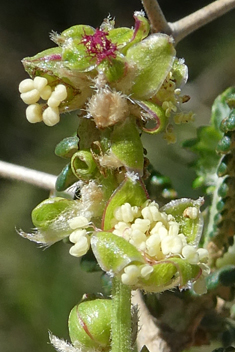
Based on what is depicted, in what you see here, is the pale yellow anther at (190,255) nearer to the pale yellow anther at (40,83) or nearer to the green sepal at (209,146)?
the pale yellow anther at (40,83)

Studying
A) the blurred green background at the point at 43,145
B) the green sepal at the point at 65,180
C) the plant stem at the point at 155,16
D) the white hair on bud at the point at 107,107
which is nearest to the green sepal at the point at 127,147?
the white hair on bud at the point at 107,107

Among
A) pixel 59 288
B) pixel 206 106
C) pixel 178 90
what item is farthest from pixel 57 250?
pixel 178 90

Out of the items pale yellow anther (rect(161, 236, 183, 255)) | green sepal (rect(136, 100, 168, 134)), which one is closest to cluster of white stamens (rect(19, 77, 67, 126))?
green sepal (rect(136, 100, 168, 134))

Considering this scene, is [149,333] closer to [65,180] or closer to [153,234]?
[65,180]

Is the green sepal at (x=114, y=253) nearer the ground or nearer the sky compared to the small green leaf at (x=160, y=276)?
nearer the sky

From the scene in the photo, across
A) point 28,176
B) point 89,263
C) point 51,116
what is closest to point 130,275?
point 51,116

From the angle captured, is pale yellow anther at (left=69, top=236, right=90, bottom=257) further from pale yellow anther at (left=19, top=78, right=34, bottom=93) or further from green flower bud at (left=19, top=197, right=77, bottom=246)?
pale yellow anther at (left=19, top=78, right=34, bottom=93)
